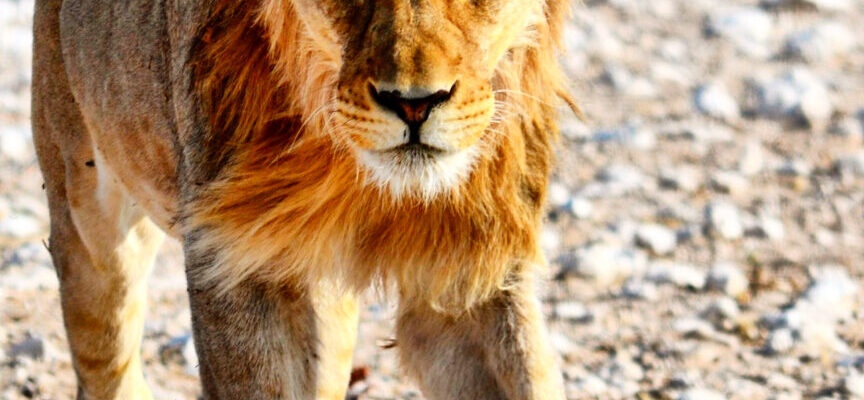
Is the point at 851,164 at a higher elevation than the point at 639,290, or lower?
higher

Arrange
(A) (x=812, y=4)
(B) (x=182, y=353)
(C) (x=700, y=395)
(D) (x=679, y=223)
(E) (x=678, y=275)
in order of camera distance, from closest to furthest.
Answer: (C) (x=700, y=395) → (B) (x=182, y=353) → (E) (x=678, y=275) → (D) (x=679, y=223) → (A) (x=812, y=4)

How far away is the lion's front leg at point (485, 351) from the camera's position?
13.0ft

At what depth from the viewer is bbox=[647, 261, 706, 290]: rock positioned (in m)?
6.39

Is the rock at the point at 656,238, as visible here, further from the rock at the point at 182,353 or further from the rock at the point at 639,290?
the rock at the point at 182,353

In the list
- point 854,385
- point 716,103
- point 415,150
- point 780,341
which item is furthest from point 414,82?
point 716,103

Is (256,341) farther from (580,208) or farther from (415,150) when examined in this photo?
(580,208)

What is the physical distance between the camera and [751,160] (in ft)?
25.6

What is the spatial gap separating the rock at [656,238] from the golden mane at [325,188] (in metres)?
2.83

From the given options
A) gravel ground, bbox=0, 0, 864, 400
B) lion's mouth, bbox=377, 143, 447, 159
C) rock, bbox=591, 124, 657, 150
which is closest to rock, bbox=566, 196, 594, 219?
gravel ground, bbox=0, 0, 864, 400

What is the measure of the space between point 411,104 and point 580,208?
3.99 metres

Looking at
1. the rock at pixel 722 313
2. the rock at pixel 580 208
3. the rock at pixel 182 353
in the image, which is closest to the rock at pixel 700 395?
the rock at pixel 722 313

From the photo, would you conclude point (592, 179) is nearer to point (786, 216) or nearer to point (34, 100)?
point (786, 216)

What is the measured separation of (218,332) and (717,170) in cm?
427

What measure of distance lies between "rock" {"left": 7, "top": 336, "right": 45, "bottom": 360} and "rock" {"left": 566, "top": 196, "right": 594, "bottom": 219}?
2456 mm
